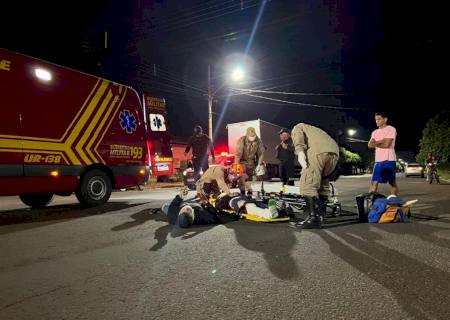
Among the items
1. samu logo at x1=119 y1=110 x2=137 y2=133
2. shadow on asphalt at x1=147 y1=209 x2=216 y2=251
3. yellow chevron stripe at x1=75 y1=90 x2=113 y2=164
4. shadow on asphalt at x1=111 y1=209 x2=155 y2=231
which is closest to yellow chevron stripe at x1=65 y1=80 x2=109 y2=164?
yellow chevron stripe at x1=75 y1=90 x2=113 y2=164

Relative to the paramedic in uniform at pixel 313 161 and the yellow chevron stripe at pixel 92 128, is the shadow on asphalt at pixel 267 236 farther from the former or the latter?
the yellow chevron stripe at pixel 92 128

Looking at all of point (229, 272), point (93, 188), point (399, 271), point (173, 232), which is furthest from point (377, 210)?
point (93, 188)

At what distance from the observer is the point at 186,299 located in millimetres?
2180

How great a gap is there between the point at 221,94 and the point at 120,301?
2318 centimetres

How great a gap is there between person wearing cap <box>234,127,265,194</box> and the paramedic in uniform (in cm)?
233

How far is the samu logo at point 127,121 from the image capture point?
7.97 m

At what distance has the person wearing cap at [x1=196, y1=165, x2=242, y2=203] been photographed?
5.57 m

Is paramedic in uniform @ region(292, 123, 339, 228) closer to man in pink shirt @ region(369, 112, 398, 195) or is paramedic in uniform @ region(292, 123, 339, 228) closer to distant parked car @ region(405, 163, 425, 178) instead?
man in pink shirt @ region(369, 112, 398, 195)

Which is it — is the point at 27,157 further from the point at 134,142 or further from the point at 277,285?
the point at 277,285

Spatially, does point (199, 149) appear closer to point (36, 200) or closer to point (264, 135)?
point (36, 200)

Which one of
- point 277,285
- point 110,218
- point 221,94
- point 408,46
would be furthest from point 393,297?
point 221,94

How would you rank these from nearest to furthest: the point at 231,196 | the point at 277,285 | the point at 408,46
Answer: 1. the point at 277,285
2. the point at 231,196
3. the point at 408,46

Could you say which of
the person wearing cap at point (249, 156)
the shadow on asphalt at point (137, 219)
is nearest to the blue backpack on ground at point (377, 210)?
the person wearing cap at point (249, 156)

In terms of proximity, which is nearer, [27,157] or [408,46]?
[27,157]
